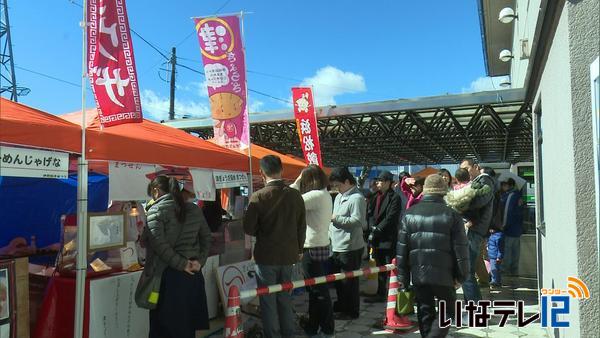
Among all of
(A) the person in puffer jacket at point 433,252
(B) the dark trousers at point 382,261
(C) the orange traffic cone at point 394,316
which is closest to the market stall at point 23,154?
(A) the person in puffer jacket at point 433,252

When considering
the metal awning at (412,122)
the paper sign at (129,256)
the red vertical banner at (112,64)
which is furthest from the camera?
the metal awning at (412,122)

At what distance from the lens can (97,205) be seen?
20.5ft

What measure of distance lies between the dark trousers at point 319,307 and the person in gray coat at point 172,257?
1225mm

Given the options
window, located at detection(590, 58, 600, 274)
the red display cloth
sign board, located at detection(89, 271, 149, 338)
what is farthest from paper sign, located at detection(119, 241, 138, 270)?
window, located at detection(590, 58, 600, 274)

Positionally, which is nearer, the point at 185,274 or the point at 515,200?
the point at 185,274

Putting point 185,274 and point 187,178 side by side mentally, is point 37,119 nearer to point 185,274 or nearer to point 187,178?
point 185,274

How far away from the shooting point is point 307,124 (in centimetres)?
829

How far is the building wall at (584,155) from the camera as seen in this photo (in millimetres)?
Answer: 2328

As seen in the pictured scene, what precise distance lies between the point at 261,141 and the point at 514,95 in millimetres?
8990

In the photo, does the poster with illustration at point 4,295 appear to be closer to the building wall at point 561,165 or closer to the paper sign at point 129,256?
the paper sign at point 129,256

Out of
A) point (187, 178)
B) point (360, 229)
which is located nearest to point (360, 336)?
point (360, 229)

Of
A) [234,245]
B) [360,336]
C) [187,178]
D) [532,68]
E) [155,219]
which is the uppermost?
[532,68]

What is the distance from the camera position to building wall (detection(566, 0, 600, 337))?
233 centimetres

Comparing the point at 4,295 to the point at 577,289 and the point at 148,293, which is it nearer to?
the point at 148,293
